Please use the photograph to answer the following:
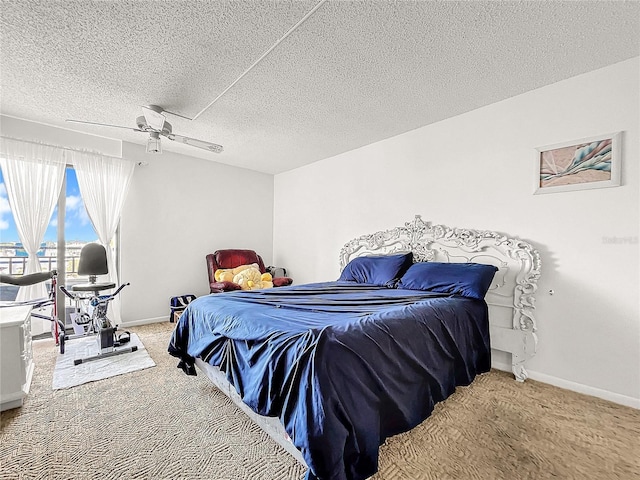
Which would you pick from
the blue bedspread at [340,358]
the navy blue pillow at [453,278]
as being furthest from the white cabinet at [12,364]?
the navy blue pillow at [453,278]

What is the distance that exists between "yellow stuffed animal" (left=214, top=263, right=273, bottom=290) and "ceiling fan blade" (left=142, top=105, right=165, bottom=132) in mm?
2302

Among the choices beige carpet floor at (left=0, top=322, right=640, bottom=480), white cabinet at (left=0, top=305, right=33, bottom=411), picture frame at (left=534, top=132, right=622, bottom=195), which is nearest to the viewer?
beige carpet floor at (left=0, top=322, right=640, bottom=480)

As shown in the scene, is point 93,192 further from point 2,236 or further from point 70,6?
point 70,6

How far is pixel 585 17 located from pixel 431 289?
222 cm

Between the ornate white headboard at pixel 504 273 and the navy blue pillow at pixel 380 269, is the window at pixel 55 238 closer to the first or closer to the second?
the navy blue pillow at pixel 380 269

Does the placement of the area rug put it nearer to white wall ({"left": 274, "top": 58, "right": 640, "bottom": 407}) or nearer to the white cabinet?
the white cabinet

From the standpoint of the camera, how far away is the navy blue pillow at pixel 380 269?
3.26 m

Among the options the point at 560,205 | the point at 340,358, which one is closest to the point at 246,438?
the point at 340,358

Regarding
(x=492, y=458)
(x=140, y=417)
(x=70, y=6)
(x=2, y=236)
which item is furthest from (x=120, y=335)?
(x=492, y=458)

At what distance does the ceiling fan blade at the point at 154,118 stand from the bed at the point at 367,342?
1.73m

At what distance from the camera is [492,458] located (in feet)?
5.31

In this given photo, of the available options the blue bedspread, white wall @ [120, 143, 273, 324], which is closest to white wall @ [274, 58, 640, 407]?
the blue bedspread

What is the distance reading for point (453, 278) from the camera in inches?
106

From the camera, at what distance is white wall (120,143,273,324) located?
4.19 meters
